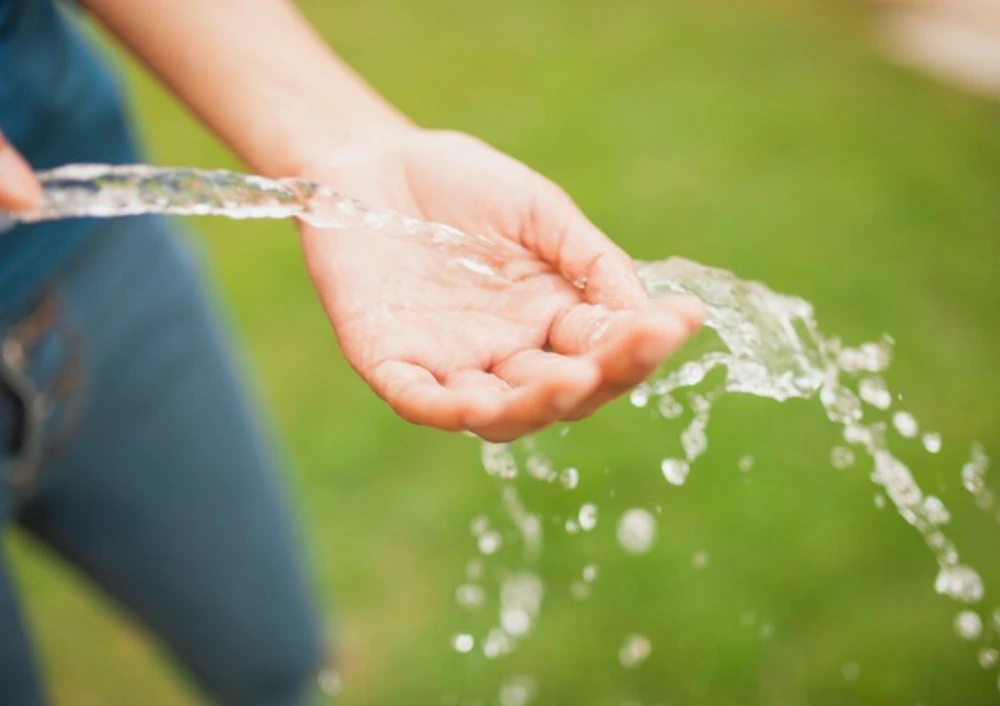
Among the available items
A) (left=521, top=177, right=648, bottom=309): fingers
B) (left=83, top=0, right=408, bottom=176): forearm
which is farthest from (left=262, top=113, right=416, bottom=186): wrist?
(left=521, top=177, right=648, bottom=309): fingers

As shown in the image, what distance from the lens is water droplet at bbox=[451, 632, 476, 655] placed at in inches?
101

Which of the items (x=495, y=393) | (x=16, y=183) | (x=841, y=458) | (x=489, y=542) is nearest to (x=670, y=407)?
(x=841, y=458)

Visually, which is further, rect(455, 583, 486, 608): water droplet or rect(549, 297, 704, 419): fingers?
rect(455, 583, 486, 608): water droplet

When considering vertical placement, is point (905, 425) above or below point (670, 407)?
below

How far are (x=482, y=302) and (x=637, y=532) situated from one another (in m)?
1.58

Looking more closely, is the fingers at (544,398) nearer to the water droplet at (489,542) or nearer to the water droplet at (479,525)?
the water droplet at (489,542)

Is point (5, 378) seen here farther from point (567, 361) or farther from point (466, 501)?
point (466, 501)

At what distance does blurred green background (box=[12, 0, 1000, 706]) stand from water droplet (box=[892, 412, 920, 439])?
4 centimetres

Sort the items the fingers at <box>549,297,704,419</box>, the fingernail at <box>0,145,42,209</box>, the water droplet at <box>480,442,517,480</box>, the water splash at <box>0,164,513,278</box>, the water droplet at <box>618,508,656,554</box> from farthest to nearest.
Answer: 1. the water droplet at <box>618,508,656,554</box>
2. the water droplet at <box>480,442,517,480</box>
3. the water splash at <box>0,164,513,278</box>
4. the fingernail at <box>0,145,42,209</box>
5. the fingers at <box>549,297,704,419</box>

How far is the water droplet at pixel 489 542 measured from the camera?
8.71ft

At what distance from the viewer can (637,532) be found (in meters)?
2.79

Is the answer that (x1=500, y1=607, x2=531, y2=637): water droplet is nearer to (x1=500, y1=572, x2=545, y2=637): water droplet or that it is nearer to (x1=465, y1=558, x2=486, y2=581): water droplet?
(x1=500, y1=572, x2=545, y2=637): water droplet

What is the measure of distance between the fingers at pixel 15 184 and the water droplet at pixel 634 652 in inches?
69.4

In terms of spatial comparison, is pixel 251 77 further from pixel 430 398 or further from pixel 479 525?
pixel 479 525
